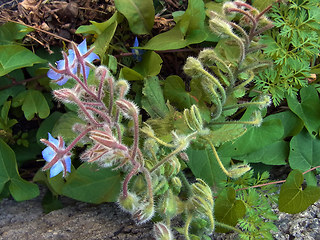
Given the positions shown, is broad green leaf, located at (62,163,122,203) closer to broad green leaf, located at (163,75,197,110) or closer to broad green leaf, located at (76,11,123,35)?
broad green leaf, located at (163,75,197,110)

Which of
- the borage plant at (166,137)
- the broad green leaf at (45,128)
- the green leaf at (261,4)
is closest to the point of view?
the borage plant at (166,137)

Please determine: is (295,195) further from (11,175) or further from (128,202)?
(11,175)

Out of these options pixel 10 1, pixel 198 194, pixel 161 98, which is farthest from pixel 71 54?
pixel 10 1

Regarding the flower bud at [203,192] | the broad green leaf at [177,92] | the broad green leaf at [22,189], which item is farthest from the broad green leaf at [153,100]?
the broad green leaf at [22,189]

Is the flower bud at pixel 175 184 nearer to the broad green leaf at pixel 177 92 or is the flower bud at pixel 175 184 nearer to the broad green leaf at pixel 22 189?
the broad green leaf at pixel 177 92

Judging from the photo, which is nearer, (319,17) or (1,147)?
(319,17)

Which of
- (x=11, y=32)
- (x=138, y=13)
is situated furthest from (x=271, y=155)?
(x=11, y=32)

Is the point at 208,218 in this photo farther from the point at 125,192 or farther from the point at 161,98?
the point at 161,98
